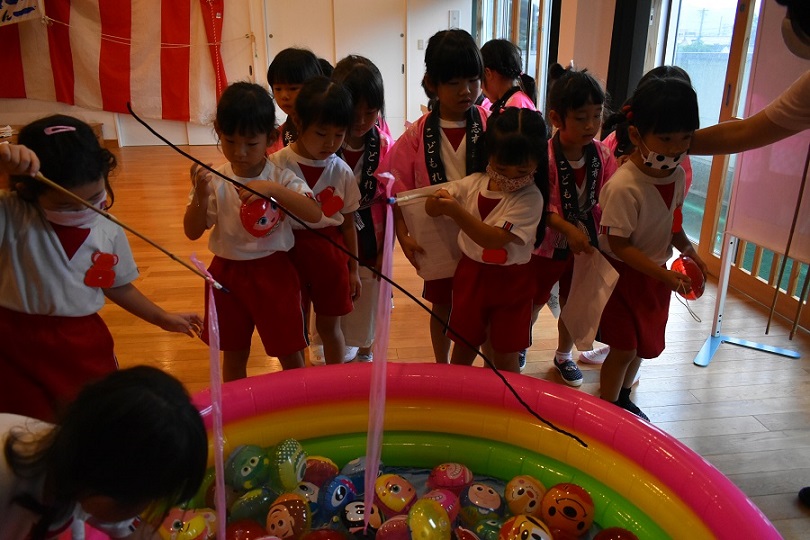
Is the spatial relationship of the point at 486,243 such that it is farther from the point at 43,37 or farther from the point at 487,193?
the point at 43,37

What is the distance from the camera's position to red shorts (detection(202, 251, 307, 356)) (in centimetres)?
179

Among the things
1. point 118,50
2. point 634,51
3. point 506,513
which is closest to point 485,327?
point 506,513

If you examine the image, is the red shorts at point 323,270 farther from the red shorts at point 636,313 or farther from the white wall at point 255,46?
the white wall at point 255,46

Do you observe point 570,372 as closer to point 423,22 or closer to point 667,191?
point 667,191

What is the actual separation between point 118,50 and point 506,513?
307 inches

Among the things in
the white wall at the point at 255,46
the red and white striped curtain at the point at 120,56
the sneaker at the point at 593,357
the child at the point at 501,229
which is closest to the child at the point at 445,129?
the child at the point at 501,229

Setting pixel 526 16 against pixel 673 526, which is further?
pixel 526 16

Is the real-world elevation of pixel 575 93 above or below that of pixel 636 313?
above

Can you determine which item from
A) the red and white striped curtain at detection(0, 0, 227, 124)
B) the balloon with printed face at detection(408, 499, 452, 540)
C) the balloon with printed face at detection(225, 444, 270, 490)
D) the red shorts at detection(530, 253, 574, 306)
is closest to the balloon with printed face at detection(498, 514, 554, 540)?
the balloon with printed face at detection(408, 499, 452, 540)

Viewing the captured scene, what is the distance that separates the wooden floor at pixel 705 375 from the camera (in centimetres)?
195

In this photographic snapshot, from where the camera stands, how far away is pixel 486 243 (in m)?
1.75

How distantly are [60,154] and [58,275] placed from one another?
11.6 inches

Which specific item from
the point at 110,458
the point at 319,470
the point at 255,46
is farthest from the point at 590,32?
the point at 255,46

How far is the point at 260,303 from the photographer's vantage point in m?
1.82
